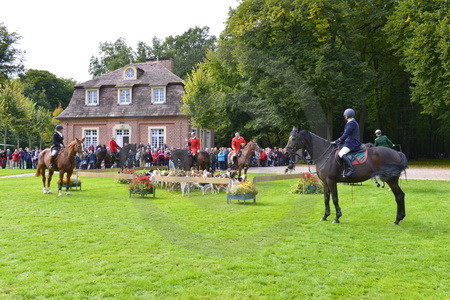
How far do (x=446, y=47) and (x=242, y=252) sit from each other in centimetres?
2559

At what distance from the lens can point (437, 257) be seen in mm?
7164

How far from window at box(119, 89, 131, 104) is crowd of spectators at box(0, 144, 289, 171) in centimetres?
999

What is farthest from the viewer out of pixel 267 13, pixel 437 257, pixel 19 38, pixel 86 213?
pixel 19 38

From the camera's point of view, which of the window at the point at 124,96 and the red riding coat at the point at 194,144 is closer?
the red riding coat at the point at 194,144

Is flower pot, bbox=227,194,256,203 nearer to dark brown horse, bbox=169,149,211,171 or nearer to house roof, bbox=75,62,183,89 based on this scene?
dark brown horse, bbox=169,149,211,171

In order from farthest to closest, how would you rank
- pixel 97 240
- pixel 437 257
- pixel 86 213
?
pixel 86 213 → pixel 97 240 → pixel 437 257

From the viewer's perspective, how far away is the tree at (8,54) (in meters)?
47.3

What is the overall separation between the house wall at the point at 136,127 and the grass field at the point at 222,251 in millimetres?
28892

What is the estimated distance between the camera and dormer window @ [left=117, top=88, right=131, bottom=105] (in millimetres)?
44781

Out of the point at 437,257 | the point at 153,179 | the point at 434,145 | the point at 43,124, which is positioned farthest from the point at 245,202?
the point at 434,145

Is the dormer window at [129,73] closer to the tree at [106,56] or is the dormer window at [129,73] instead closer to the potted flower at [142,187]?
the tree at [106,56]

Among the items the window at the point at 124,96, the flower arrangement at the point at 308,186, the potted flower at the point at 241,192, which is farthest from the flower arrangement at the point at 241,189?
the window at the point at 124,96

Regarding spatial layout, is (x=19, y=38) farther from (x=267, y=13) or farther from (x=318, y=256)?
(x=318, y=256)

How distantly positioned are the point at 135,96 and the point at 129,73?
3078 mm
